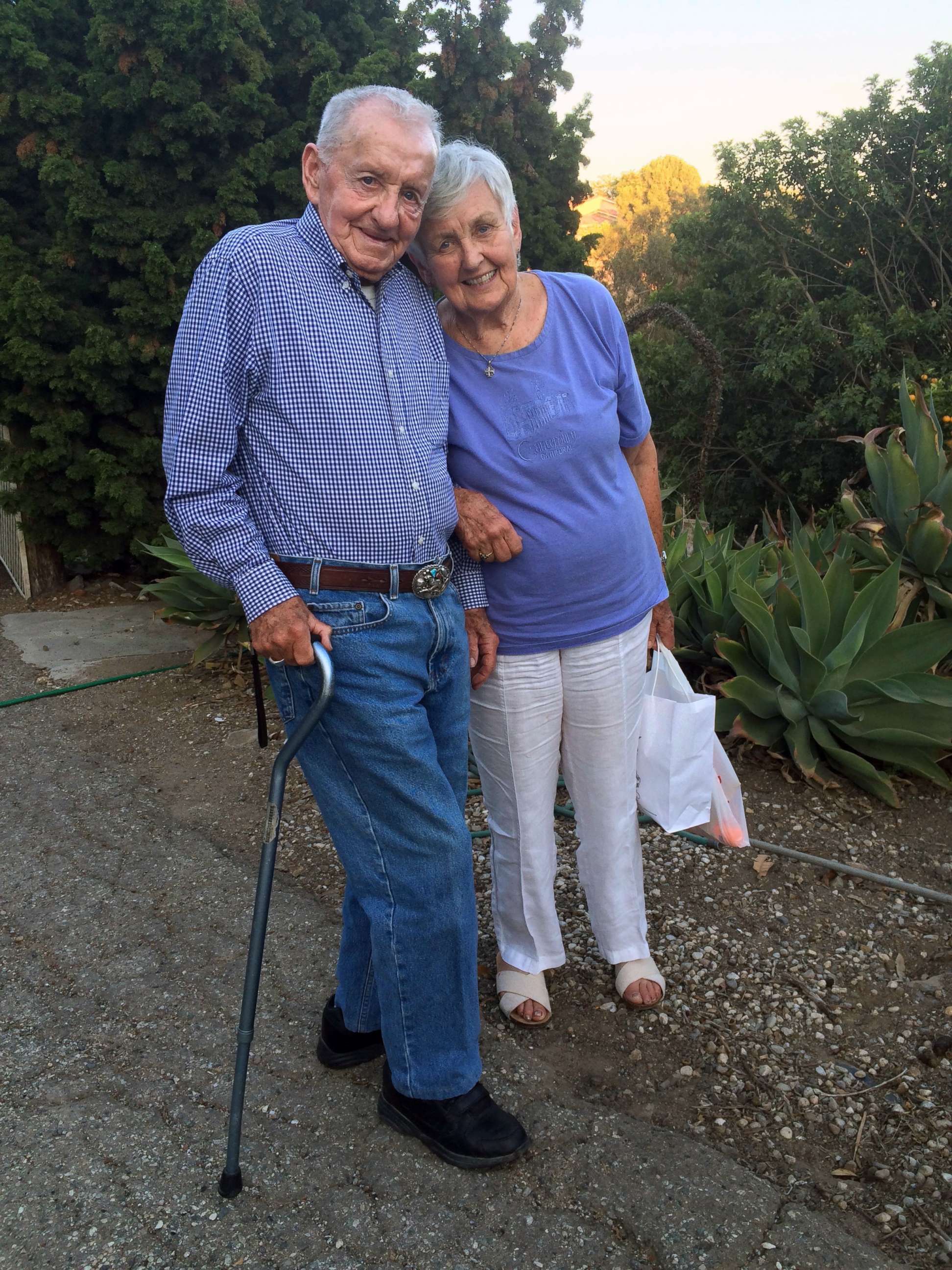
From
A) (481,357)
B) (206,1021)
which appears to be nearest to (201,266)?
(481,357)

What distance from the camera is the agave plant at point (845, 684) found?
4016 mm

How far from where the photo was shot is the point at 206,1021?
288 centimetres

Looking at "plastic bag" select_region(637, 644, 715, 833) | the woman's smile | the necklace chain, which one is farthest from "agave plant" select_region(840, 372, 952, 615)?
the woman's smile

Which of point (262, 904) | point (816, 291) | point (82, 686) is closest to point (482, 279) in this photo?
point (262, 904)

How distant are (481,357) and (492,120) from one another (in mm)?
7802

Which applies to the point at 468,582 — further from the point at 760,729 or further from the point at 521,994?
the point at 760,729

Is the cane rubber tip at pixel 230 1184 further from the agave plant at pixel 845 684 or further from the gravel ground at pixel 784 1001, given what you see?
the agave plant at pixel 845 684

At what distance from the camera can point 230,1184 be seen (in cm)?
221

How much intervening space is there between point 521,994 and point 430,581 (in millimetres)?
1305

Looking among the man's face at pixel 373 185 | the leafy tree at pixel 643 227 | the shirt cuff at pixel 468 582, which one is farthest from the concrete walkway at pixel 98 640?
the leafy tree at pixel 643 227

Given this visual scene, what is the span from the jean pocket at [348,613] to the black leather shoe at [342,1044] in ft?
3.66

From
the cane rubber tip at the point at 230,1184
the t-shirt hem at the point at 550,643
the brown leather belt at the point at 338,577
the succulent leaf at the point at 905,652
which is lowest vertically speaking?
A: the cane rubber tip at the point at 230,1184

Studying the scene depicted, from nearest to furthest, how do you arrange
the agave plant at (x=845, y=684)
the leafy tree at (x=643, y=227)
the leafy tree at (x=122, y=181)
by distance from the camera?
the agave plant at (x=845, y=684)
the leafy tree at (x=122, y=181)
the leafy tree at (x=643, y=227)

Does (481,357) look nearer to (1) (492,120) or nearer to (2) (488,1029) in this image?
(2) (488,1029)
